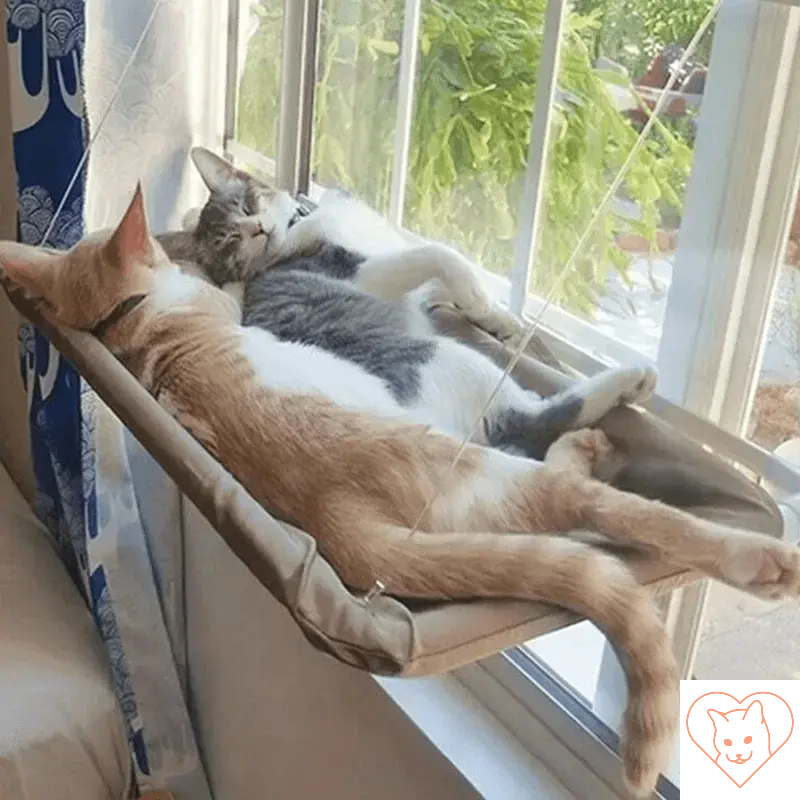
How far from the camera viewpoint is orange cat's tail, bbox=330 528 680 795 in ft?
2.06

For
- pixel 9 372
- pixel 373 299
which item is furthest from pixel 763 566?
pixel 9 372

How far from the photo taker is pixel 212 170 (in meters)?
1.22

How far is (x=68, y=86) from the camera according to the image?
4.16ft

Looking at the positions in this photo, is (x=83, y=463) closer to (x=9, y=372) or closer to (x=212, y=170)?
(x=212, y=170)

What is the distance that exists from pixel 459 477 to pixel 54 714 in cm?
84

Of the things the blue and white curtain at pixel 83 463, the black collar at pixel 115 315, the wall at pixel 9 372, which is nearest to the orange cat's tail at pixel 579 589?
the black collar at pixel 115 315

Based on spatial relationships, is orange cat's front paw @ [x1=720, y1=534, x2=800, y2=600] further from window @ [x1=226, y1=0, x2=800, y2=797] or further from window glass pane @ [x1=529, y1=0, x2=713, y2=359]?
window glass pane @ [x1=529, y1=0, x2=713, y2=359]

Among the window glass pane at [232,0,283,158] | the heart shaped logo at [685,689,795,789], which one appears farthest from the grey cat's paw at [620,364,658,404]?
the window glass pane at [232,0,283,158]

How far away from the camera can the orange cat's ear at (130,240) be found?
95cm

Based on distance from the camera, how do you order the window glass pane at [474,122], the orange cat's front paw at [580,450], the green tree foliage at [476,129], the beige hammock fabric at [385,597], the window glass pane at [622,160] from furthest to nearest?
the window glass pane at [474,122]
the green tree foliage at [476,129]
the window glass pane at [622,160]
the orange cat's front paw at [580,450]
the beige hammock fabric at [385,597]

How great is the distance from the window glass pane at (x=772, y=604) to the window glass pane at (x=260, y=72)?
3.03 feet

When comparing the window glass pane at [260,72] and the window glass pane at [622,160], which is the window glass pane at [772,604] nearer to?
the window glass pane at [622,160]

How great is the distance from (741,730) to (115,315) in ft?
2.05

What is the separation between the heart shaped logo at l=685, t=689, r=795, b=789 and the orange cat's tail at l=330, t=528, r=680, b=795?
210 millimetres
